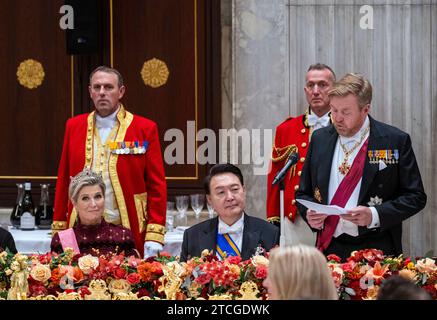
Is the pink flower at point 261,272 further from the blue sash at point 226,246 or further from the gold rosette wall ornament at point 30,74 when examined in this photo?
the gold rosette wall ornament at point 30,74

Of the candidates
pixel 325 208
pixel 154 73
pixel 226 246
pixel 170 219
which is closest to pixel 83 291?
pixel 226 246

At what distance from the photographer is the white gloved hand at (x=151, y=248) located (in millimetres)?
4867

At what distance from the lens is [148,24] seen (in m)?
6.67

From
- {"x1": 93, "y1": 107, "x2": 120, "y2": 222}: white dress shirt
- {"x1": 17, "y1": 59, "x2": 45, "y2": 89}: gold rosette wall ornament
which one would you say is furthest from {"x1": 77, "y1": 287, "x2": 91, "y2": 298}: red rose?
{"x1": 17, "y1": 59, "x2": 45, "y2": 89}: gold rosette wall ornament

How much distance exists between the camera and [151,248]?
16.0 feet

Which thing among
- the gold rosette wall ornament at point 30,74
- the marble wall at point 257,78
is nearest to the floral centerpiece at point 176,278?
the marble wall at point 257,78

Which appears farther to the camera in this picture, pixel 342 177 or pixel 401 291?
pixel 342 177

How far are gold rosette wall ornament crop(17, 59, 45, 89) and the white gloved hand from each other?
230cm

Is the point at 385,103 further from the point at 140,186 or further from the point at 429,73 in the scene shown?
the point at 140,186

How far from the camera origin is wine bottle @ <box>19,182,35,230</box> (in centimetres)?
571

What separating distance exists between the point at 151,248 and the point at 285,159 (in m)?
0.85

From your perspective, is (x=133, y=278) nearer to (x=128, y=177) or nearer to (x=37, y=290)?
(x=37, y=290)

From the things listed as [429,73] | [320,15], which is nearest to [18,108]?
[320,15]

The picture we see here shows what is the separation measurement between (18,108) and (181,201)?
5.69 feet
